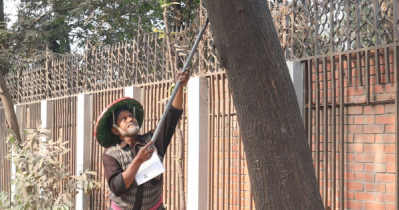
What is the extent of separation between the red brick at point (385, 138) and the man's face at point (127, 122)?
1.88 metres

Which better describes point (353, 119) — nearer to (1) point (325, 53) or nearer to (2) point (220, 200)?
(1) point (325, 53)

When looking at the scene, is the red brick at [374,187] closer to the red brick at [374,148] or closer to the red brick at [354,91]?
the red brick at [374,148]

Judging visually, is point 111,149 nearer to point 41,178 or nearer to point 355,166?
point 355,166

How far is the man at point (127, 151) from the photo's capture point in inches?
181

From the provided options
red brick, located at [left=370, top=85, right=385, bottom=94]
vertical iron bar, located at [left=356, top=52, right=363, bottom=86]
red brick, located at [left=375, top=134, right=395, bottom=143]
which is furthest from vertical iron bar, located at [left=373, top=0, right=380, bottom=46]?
red brick, located at [left=375, top=134, right=395, bottom=143]

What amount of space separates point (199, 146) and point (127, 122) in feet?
5.00

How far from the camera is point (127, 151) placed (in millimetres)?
4914

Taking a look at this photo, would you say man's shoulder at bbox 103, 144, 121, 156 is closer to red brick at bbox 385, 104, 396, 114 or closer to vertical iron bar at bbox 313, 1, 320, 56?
vertical iron bar at bbox 313, 1, 320, 56

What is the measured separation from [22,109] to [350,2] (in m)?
8.38

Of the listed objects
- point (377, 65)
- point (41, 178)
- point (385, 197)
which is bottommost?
point (41, 178)

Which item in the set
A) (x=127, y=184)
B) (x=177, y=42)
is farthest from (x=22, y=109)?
(x=127, y=184)

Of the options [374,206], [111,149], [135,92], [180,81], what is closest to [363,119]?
[374,206]

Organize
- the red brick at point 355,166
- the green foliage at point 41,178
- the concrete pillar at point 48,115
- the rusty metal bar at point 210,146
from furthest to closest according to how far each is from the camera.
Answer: the concrete pillar at point 48,115 < the green foliage at point 41,178 < the rusty metal bar at point 210,146 < the red brick at point 355,166

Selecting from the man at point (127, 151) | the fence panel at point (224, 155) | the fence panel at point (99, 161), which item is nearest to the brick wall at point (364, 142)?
the fence panel at point (224, 155)
